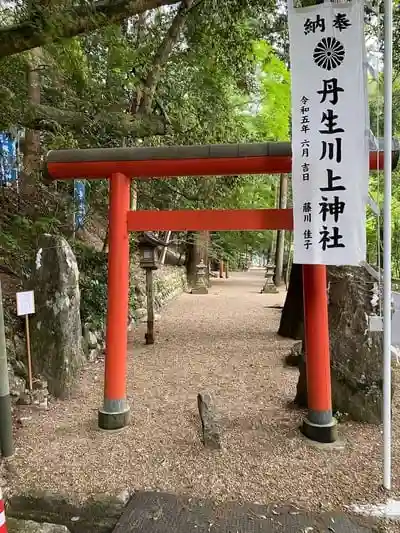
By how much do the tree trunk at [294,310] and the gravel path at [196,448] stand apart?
1.64m

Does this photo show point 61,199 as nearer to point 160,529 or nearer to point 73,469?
point 73,469

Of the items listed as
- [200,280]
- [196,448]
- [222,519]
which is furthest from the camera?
[200,280]

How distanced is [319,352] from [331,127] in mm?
1978

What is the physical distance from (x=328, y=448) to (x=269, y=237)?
19597mm

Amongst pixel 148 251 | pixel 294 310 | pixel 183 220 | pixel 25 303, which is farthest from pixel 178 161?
pixel 294 310

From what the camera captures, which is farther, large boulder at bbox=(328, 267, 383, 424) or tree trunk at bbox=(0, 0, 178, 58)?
large boulder at bbox=(328, 267, 383, 424)

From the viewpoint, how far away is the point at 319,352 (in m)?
3.91

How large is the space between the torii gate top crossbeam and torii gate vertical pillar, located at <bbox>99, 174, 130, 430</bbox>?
0.19 metres

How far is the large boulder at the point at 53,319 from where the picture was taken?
4910mm

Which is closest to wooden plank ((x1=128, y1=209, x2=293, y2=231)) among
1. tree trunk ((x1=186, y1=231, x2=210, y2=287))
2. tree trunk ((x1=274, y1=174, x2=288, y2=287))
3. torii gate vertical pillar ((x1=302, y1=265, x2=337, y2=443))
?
torii gate vertical pillar ((x1=302, y1=265, x2=337, y2=443))

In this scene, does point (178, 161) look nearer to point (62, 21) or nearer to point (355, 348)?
point (62, 21)

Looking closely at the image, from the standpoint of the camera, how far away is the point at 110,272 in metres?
4.16

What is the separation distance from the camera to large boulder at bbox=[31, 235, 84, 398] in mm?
4910

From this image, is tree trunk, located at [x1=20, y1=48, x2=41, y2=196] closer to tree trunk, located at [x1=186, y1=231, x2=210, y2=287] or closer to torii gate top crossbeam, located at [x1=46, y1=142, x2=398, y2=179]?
torii gate top crossbeam, located at [x1=46, y1=142, x2=398, y2=179]
